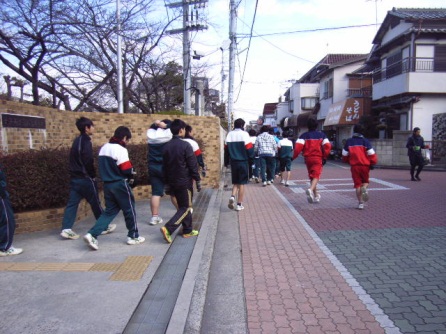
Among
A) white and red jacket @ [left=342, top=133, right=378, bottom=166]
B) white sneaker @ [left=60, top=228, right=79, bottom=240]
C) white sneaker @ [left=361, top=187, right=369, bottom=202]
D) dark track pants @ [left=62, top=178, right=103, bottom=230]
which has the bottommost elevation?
white sneaker @ [left=60, top=228, right=79, bottom=240]

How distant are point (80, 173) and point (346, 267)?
392 cm

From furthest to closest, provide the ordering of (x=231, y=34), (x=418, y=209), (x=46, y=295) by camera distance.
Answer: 1. (x=231, y=34)
2. (x=418, y=209)
3. (x=46, y=295)

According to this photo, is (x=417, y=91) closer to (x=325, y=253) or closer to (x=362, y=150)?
(x=362, y=150)

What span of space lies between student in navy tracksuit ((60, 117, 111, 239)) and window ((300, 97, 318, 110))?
3983cm

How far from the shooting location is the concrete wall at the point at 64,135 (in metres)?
6.22

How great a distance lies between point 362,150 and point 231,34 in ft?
41.4

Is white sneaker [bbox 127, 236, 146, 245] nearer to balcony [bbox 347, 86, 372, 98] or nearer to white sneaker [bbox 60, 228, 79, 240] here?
white sneaker [bbox 60, 228, 79, 240]

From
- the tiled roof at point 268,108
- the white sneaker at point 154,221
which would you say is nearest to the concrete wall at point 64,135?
the white sneaker at point 154,221

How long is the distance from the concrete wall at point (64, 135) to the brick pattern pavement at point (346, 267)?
10.1ft

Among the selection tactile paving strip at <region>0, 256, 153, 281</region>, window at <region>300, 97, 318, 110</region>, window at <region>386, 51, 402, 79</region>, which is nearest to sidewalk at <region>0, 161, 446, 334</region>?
tactile paving strip at <region>0, 256, 153, 281</region>

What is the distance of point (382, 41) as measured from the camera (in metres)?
25.0

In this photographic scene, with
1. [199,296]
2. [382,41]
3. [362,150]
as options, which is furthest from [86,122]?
[382,41]

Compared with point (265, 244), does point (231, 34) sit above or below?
above

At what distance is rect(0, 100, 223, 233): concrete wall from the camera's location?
6.22 meters
